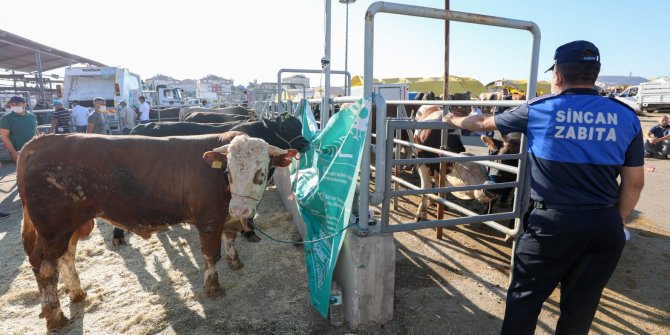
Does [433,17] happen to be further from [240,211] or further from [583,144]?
[240,211]

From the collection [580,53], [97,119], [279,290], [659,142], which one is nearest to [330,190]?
[279,290]

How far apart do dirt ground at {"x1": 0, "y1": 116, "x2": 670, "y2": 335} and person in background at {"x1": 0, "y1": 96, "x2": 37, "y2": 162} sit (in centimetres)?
228

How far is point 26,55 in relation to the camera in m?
Result: 17.1

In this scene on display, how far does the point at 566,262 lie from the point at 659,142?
42.8 feet

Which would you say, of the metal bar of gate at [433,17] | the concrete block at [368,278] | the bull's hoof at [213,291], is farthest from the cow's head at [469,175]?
the bull's hoof at [213,291]

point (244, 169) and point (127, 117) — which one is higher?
point (127, 117)

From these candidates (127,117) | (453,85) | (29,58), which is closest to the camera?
(127,117)

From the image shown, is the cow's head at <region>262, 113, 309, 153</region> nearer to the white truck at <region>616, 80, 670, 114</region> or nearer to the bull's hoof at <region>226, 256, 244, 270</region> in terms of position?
the bull's hoof at <region>226, 256, 244, 270</region>

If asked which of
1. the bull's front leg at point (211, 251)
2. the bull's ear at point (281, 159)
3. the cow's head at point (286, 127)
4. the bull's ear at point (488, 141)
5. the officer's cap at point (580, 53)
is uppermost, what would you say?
the officer's cap at point (580, 53)

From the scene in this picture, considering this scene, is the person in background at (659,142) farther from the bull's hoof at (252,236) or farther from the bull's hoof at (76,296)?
the bull's hoof at (76,296)

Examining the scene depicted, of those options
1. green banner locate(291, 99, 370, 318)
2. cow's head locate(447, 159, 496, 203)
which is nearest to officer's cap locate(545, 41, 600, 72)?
green banner locate(291, 99, 370, 318)

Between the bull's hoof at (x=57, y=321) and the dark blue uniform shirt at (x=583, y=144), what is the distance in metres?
3.88

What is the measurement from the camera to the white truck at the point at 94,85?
14766 mm

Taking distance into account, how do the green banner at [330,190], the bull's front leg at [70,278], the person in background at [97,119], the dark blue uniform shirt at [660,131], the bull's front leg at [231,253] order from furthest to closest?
the dark blue uniform shirt at [660,131] → the person in background at [97,119] → the bull's front leg at [231,253] → the bull's front leg at [70,278] → the green banner at [330,190]
